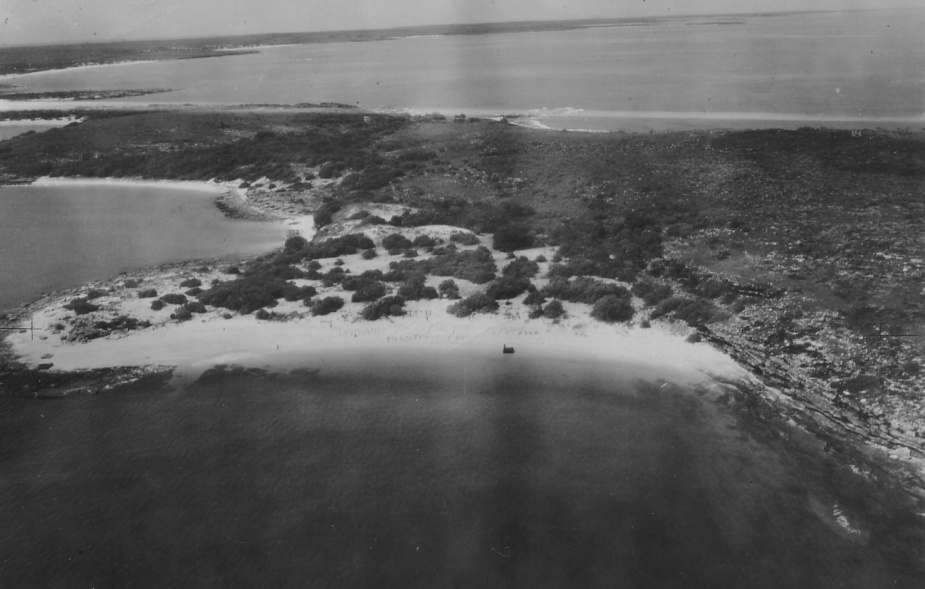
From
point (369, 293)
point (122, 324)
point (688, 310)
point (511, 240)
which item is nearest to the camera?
point (688, 310)

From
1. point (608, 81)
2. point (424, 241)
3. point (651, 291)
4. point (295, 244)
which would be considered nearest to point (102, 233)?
point (295, 244)

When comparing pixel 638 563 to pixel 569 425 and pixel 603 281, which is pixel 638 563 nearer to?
pixel 569 425

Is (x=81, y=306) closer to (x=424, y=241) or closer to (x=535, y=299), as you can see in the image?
(x=424, y=241)

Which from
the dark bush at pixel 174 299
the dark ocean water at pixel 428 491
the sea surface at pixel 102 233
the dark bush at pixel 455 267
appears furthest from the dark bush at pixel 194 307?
the sea surface at pixel 102 233

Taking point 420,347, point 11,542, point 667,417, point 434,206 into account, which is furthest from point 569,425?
point 434,206

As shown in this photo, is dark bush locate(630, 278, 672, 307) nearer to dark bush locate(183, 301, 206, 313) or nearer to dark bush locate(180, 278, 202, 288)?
dark bush locate(183, 301, 206, 313)

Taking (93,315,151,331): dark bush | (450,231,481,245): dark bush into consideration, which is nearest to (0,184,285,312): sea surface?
(93,315,151,331): dark bush
